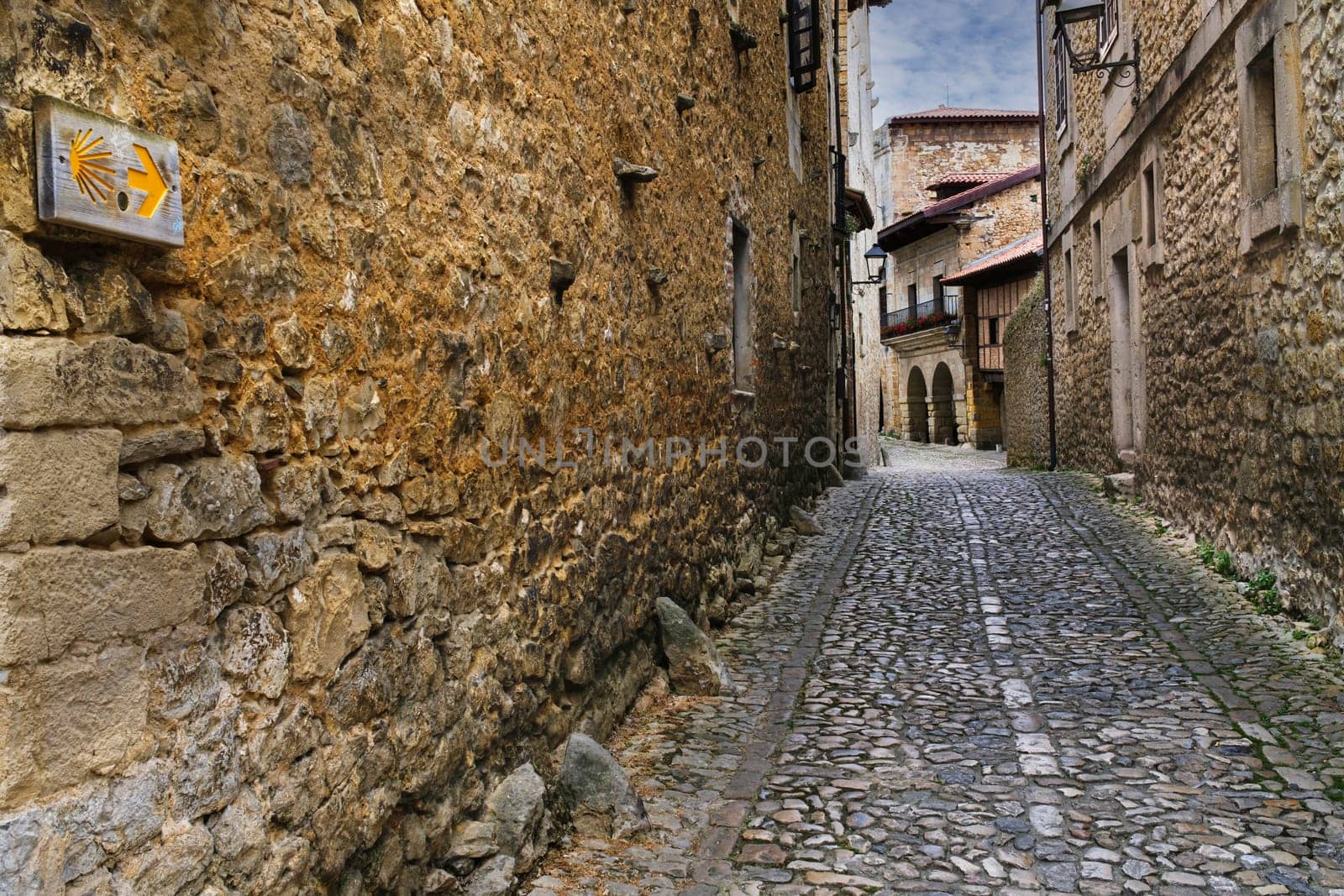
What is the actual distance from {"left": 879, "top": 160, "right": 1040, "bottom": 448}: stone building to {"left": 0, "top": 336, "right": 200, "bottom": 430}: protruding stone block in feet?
98.3

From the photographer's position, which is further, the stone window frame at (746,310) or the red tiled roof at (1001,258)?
the red tiled roof at (1001,258)

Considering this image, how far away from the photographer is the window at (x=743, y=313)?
8102 millimetres

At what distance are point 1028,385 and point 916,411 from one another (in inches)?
809

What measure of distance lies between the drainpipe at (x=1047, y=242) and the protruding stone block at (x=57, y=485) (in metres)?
15.1

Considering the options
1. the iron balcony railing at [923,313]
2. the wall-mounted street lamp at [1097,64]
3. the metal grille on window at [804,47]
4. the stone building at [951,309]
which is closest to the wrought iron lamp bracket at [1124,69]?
the wall-mounted street lamp at [1097,64]

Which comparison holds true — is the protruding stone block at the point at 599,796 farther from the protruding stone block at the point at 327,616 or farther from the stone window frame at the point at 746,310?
the stone window frame at the point at 746,310

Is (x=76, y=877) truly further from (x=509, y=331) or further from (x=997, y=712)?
(x=997, y=712)

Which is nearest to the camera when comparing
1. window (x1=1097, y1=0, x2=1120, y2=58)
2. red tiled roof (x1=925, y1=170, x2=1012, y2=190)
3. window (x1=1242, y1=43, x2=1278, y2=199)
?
window (x1=1242, y1=43, x2=1278, y2=199)

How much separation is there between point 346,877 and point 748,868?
1.40m

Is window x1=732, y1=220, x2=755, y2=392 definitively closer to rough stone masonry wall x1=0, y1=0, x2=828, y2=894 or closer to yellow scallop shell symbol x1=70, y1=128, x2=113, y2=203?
rough stone masonry wall x1=0, y1=0, x2=828, y2=894

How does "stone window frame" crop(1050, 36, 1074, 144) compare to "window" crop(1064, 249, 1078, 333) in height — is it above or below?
above

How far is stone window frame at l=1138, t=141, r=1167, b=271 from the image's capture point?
9250 mm

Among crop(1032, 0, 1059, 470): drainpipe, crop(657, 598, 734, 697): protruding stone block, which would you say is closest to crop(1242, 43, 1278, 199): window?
crop(657, 598, 734, 697): protruding stone block

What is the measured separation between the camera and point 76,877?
65.7 inches
